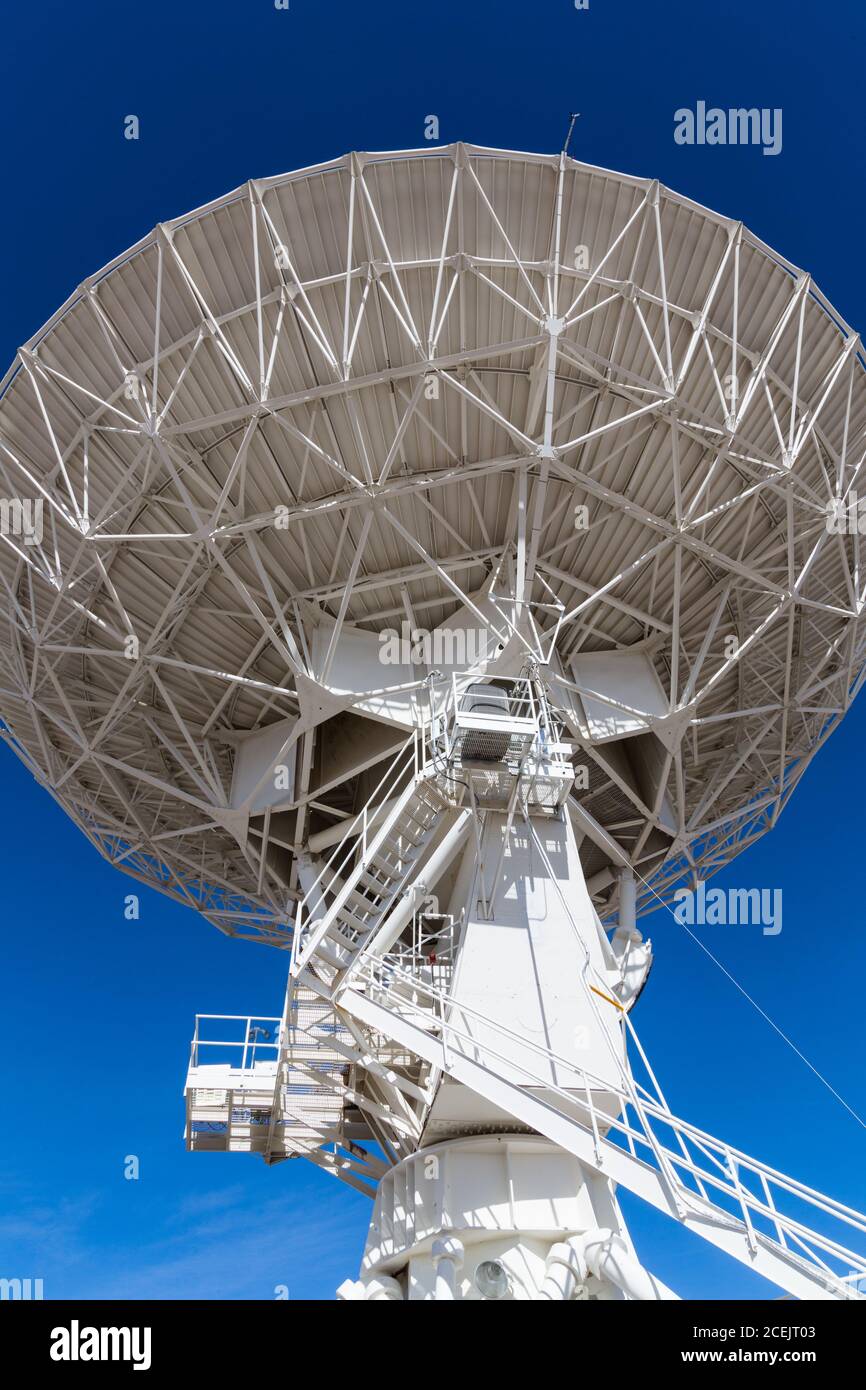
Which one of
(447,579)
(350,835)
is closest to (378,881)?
(350,835)

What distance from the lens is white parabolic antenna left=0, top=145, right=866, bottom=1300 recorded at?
1436cm

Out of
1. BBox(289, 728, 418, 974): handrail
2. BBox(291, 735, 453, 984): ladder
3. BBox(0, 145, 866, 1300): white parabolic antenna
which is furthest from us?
BBox(289, 728, 418, 974): handrail

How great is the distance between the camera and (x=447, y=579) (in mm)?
16000

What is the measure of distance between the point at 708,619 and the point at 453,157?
881cm

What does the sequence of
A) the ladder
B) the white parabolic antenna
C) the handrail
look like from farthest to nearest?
1. the handrail
2. the ladder
3. the white parabolic antenna

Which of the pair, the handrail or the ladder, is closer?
the ladder

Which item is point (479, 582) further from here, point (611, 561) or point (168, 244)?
point (168, 244)

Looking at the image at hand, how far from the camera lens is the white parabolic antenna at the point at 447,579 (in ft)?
47.1

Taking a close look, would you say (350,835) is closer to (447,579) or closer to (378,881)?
(378,881)

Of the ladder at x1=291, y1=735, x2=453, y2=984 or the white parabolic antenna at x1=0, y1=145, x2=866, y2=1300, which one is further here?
the ladder at x1=291, y1=735, x2=453, y2=984

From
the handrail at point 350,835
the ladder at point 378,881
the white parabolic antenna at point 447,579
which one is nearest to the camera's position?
the white parabolic antenna at point 447,579

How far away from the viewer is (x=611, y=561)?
17969 millimetres

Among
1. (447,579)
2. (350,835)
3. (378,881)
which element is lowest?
(378,881)
